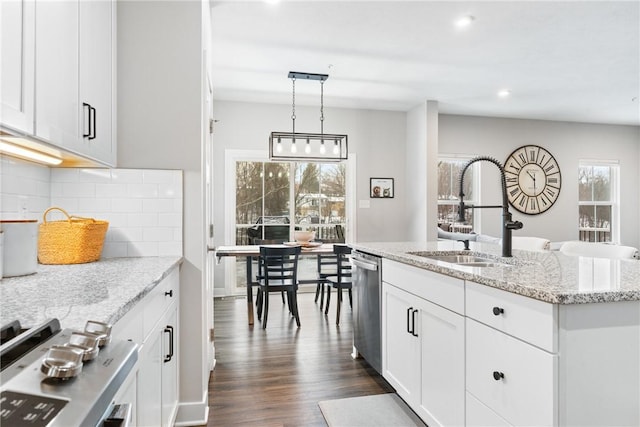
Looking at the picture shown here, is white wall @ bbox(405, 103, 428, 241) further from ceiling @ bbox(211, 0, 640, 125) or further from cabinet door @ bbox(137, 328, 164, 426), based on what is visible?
cabinet door @ bbox(137, 328, 164, 426)

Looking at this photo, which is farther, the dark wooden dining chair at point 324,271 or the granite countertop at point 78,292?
the dark wooden dining chair at point 324,271

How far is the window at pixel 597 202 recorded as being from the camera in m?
6.66

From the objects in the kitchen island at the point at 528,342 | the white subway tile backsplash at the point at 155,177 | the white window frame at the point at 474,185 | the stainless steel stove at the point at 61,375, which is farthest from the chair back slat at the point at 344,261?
the stainless steel stove at the point at 61,375

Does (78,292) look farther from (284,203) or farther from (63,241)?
(284,203)

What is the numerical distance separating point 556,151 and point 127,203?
A: 22.1 feet

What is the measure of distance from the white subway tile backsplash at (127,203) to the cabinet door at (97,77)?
160 mm

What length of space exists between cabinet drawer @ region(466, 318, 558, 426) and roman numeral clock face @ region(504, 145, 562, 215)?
537cm

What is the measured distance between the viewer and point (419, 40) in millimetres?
3531

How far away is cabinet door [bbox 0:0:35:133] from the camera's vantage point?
105 centimetres

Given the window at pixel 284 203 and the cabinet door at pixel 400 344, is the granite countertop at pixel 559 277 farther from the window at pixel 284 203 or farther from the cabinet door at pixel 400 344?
the window at pixel 284 203

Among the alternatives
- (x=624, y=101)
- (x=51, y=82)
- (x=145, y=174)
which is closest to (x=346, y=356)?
(x=145, y=174)

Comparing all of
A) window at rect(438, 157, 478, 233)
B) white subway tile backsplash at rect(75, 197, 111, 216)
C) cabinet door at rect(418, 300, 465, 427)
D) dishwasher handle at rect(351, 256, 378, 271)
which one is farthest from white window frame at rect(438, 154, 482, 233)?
white subway tile backsplash at rect(75, 197, 111, 216)

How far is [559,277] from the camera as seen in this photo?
1.39m

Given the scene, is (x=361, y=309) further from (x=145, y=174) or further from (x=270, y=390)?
(x=145, y=174)
